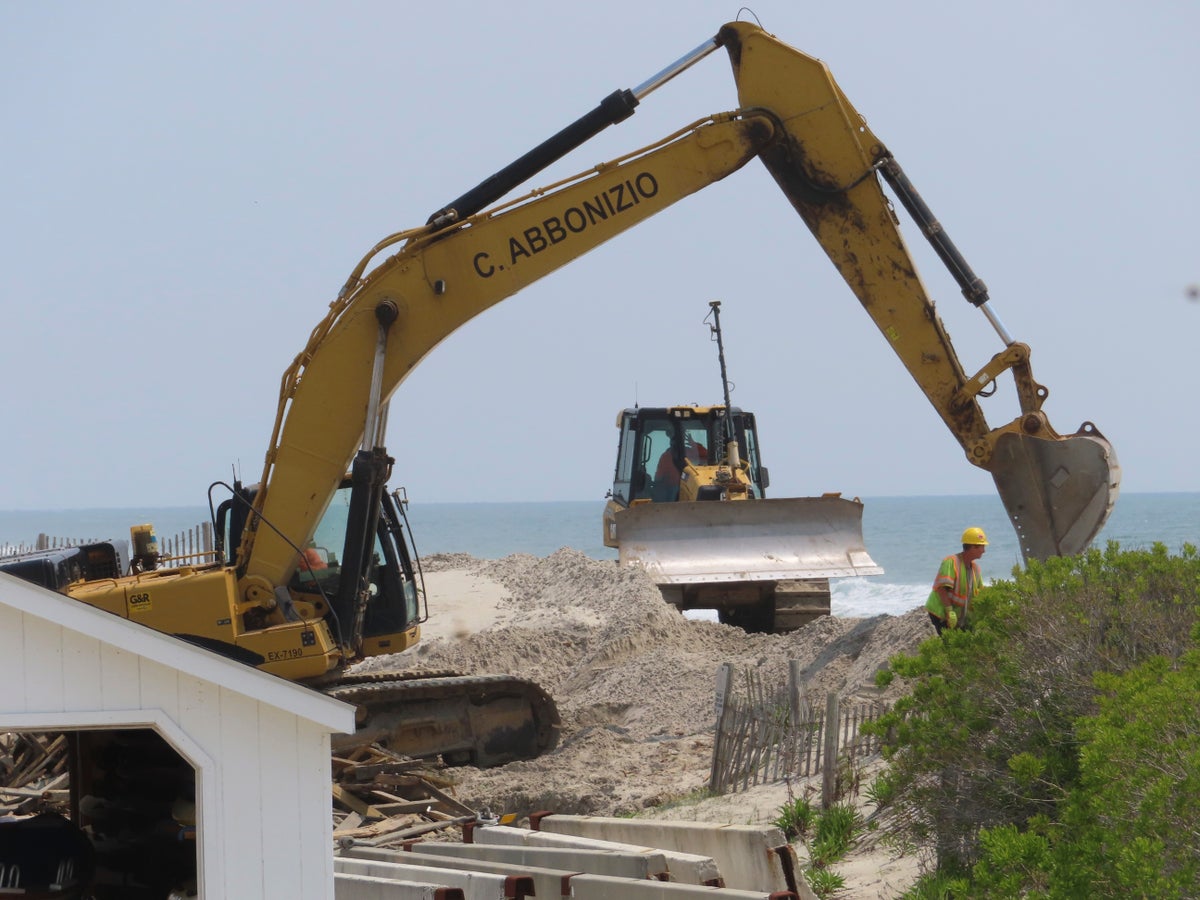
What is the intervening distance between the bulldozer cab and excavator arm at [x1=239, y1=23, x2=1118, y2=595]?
7867mm

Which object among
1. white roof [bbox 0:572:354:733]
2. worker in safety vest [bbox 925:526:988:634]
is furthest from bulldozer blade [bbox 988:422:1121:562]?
white roof [bbox 0:572:354:733]

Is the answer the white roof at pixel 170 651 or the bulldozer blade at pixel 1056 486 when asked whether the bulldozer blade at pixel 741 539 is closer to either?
the bulldozer blade at pixel 1056 486

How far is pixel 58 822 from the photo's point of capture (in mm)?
7500

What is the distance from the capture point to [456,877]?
7.29 m

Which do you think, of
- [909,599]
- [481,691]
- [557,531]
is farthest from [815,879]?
[557,531]

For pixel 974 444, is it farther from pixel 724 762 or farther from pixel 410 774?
pixel 410 774

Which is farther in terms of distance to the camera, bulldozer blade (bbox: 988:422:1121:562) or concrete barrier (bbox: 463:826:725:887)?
bulldozer blade (bbox: 988:422:1121:562)

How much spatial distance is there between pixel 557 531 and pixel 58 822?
106m

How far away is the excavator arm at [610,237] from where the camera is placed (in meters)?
10.7

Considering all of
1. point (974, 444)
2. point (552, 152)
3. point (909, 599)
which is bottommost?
point (909, 599)

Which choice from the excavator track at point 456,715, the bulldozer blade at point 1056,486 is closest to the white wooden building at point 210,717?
the excavator track at point 456,715

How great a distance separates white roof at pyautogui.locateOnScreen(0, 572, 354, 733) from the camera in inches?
209

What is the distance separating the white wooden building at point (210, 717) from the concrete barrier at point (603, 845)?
2302 mm

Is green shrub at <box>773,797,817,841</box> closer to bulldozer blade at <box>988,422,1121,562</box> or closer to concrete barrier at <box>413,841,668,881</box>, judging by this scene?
concrete barrier at <box>413,841,668,881</box>
